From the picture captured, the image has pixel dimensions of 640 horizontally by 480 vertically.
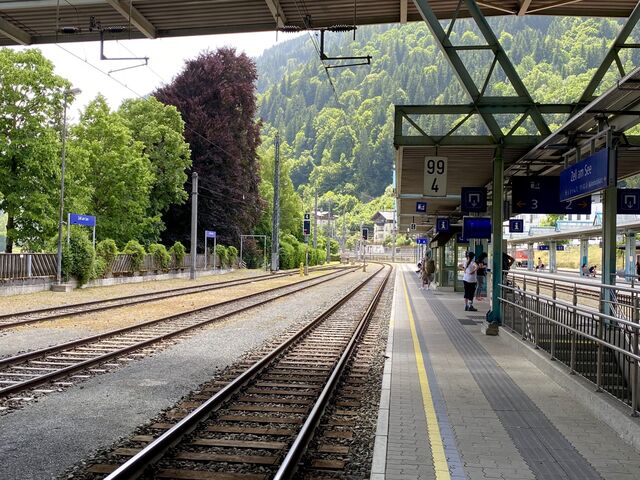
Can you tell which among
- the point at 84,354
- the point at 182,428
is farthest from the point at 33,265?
the point at 182,428

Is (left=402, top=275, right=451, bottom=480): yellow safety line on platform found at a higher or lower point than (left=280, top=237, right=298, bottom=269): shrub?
lower

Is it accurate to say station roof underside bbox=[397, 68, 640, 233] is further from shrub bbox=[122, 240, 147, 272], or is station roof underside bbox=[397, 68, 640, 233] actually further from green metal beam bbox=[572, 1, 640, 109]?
shrub bbox=[122, 240, 147, 272]

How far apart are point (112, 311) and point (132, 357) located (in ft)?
27.8

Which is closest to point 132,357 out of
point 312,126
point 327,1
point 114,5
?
point 114,5

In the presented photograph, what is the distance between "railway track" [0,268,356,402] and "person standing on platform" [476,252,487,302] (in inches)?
376

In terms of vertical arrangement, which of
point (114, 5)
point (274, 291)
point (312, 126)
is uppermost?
point (312, 126)

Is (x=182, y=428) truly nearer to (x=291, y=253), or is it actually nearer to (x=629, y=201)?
(x=629, y=201)

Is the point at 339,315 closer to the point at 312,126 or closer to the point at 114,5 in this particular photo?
the point at 114,5

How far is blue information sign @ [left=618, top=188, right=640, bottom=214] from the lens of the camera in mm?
13680

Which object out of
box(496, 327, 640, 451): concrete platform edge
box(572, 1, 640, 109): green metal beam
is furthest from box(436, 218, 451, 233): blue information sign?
box(496, 327, 640, 451): concrete platform edge

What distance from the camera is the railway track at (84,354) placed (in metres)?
8.99

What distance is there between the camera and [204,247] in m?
49.8

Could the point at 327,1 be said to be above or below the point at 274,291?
above

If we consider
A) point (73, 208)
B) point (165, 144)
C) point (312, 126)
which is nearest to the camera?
point (73, 208)
